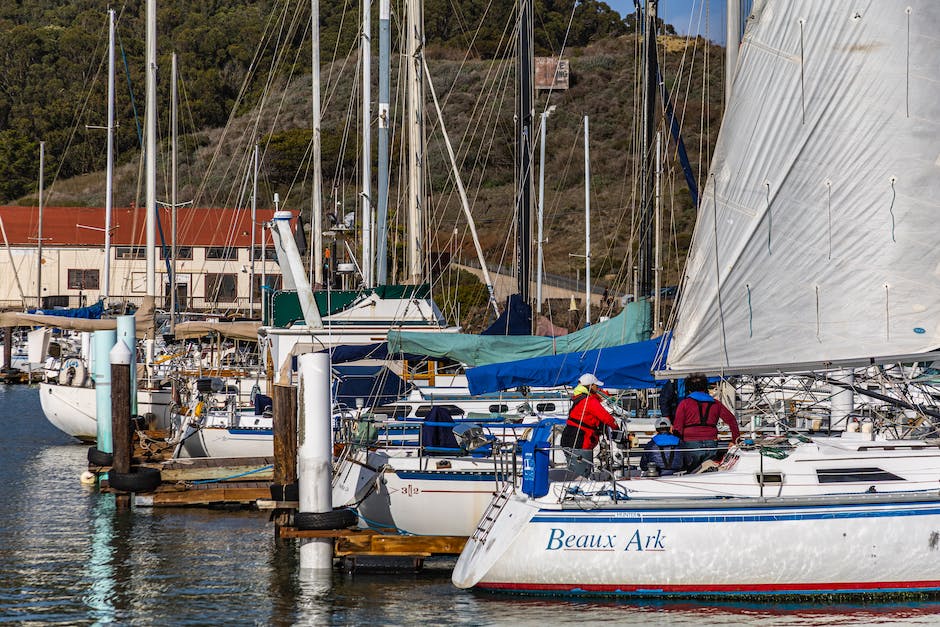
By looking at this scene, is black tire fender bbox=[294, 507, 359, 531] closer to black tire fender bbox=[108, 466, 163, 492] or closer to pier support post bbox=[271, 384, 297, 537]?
pier support post bbox=[271, 384, 297, 537]


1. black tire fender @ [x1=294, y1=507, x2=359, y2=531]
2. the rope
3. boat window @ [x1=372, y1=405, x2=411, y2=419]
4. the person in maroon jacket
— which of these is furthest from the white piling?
the rope

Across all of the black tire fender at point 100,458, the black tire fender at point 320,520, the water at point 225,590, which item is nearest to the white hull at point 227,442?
the black tire fender at point 100,458

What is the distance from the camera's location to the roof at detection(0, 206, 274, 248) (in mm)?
71375

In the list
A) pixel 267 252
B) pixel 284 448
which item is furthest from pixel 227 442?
pixel 267 252

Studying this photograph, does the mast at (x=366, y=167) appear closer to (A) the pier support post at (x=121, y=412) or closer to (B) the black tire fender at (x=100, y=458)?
(B) the black tire fender at (x=100, y=458)

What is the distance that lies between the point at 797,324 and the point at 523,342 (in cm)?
774

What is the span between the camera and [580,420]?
15.1m

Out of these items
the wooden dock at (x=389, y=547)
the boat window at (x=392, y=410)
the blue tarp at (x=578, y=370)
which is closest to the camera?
the wooden dock at (x=389, y=547)

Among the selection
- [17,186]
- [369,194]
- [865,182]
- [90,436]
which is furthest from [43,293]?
[865,182]

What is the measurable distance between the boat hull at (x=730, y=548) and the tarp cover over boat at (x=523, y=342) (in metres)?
6.63

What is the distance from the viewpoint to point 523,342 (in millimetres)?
21594

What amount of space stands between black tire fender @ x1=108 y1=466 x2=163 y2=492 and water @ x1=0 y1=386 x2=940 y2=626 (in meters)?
0.42

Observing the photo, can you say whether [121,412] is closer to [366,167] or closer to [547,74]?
[366,167]

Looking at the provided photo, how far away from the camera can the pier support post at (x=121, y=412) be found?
21.7 meters
